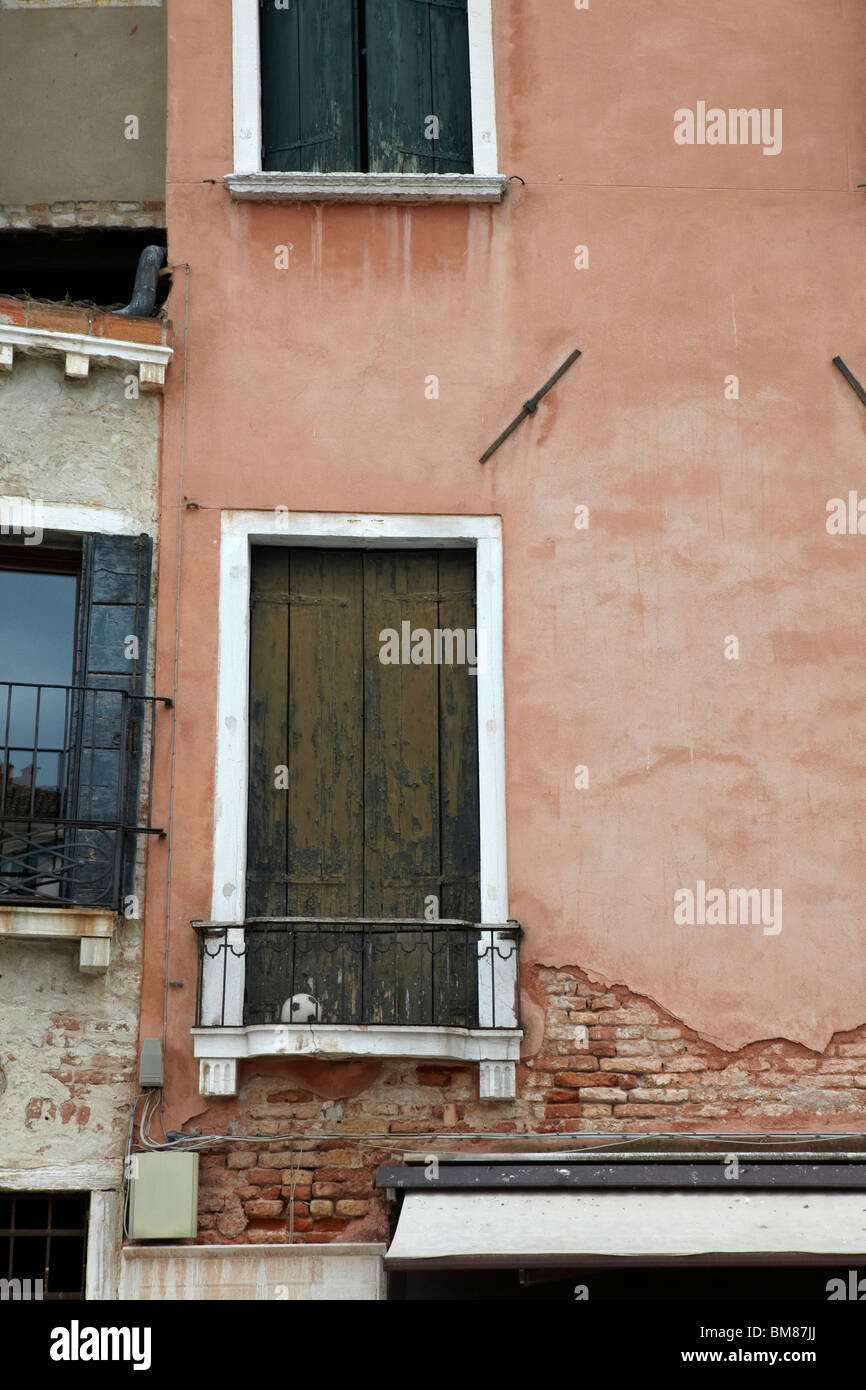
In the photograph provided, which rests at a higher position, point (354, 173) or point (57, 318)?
point (354, 173)

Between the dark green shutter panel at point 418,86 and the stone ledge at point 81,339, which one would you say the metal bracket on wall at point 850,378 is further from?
the stone ledge at point 81,339

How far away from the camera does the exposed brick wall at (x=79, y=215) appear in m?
Answer: 9.69

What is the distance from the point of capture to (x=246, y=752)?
323 inches

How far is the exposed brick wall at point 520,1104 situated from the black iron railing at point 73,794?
1183 mm

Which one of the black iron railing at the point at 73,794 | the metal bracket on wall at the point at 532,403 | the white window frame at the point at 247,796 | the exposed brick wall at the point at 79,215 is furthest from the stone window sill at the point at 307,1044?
the exposed brick wall at the point at 79,215

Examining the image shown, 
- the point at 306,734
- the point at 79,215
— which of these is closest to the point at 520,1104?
the point at 306,734

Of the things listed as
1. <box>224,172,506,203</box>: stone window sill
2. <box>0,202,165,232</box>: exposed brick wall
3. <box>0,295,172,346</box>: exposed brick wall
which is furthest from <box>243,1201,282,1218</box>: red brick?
<box>0,202,165,232</box>: exposed brick wall

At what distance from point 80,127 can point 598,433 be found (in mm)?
3636

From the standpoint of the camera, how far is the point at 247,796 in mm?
8203

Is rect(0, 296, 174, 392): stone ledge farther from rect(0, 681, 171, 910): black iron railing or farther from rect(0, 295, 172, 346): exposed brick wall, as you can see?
rect(0, 681, 171, 910): black iron railing

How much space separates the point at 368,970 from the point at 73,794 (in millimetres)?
1582

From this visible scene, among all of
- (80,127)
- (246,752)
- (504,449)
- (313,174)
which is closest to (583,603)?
Result: (504,449)

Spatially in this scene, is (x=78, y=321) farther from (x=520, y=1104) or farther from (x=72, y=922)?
(x=520, y=1104)

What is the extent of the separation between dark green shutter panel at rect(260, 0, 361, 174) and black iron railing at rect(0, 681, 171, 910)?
3048mm
